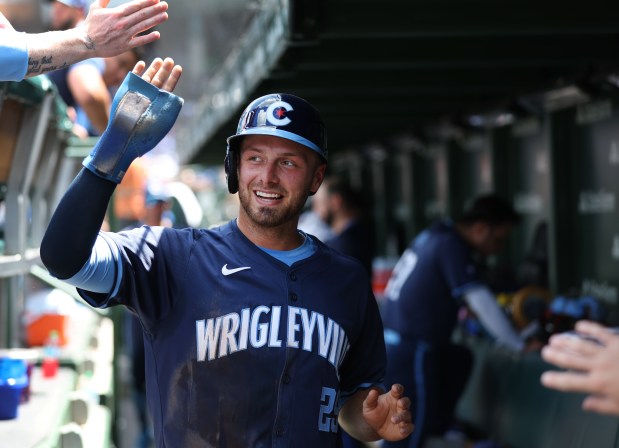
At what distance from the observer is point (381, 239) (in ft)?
48.7

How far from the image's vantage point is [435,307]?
6.60 metres

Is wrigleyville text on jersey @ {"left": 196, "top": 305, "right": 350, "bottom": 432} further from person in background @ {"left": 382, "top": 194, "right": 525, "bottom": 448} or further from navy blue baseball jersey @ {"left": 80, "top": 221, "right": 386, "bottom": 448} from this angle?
person in background @ {"left": 382, "top": 194, "right": 525, "bottom": 448}

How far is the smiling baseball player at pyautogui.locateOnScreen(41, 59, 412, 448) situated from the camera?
3.16m

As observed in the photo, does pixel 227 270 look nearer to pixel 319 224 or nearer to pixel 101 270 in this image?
pixel 101 270

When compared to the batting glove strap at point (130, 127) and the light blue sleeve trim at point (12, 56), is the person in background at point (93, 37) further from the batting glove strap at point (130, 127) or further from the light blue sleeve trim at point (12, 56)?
the batting glove strap at point (130, 127)

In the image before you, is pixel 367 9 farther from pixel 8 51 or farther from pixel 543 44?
pixel 8 51

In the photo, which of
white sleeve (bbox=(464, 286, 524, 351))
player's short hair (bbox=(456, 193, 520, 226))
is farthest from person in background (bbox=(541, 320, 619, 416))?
player's short hair (bbox=(456, 193, 520, 226))

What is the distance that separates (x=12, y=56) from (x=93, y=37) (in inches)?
10.7

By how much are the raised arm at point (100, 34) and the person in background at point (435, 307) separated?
379cm

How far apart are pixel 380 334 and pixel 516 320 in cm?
405

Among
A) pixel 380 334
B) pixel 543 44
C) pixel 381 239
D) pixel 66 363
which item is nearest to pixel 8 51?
pixel 380 334

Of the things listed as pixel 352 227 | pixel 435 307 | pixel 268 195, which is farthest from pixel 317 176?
pixel 352 227

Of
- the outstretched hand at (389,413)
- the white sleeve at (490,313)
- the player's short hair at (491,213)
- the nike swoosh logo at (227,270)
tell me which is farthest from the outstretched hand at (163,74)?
the player's short hair at (491,213)

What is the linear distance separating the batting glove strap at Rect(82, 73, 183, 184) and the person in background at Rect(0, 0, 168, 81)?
0.18m
